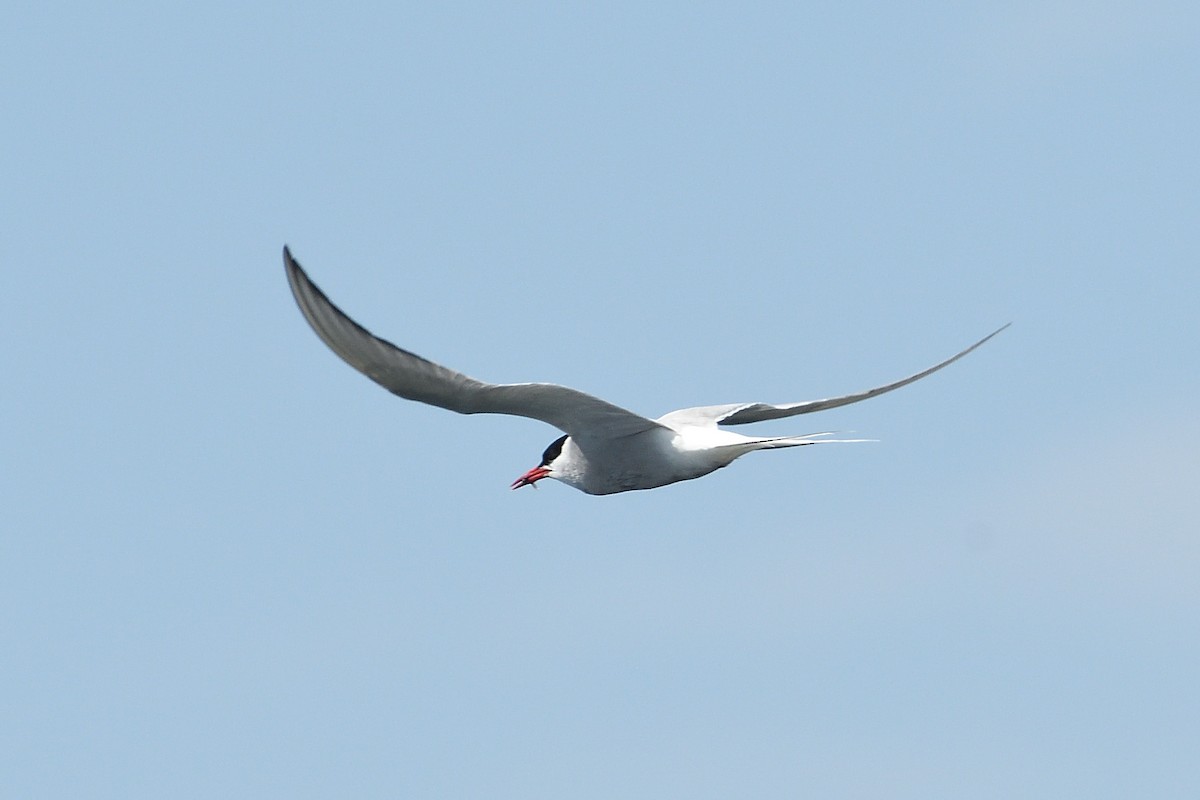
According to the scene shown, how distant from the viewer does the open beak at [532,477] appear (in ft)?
41.8

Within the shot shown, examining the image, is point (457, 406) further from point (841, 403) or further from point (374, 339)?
point (841, 403)

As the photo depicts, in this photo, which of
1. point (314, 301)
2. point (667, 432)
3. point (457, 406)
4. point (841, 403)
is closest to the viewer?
point (314, 301)

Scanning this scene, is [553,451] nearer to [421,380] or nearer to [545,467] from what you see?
[545,467]

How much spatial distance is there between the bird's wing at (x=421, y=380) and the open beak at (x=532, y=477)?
168cm

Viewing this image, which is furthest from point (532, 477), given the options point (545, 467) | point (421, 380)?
point (421, 380)

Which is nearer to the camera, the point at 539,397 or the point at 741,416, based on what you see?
the point at 539,397

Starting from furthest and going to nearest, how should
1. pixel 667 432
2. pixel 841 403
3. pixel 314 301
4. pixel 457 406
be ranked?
pixel 841 403 → pixel 667 432 → pixel 457 406 → pixel 314 301

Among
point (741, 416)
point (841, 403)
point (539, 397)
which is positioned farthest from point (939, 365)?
point (539, 397)

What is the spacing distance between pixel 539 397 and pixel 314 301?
1.71 meters

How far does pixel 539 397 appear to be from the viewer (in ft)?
33.6

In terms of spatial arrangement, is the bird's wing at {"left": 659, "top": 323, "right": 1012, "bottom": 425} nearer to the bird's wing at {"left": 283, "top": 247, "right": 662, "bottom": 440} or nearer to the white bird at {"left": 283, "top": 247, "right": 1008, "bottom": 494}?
the white bird at {"left": 283, "top": 247, "right": 1008, "bottom": 494}

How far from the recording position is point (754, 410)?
12.8 metres

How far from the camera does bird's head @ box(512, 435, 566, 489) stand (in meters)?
12.6

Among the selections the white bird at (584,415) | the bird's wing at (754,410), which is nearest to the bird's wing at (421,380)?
the white bird at (584,415)
